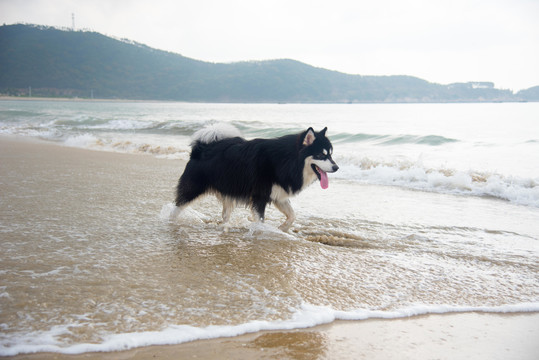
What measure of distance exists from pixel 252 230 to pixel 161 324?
2.29m

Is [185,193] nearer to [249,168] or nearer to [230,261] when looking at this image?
[249,168]

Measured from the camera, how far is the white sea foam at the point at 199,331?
2.04 meters

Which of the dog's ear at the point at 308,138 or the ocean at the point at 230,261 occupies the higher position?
the dog's ear at the point at 308,138

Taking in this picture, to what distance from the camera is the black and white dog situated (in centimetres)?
443

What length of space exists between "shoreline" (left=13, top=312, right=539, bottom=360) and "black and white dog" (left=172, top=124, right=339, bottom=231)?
2126 millimetres

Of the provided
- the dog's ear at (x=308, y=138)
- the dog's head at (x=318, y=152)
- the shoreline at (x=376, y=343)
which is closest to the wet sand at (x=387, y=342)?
the shoreline at (x=376, y=343)

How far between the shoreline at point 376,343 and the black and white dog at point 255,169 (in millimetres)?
2126

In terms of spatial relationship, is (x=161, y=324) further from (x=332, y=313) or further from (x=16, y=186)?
(x=16, y=186)

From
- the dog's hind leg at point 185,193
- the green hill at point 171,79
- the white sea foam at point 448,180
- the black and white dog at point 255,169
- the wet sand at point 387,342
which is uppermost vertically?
the green hill at point 171,79

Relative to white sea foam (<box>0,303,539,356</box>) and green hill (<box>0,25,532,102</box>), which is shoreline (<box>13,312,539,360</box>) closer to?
white sea foam (<box>0,303,539,356</box>)

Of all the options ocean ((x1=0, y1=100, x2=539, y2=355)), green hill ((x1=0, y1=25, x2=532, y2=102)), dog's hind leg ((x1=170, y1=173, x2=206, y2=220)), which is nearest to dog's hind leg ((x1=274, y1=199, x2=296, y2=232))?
ocean ((x1=0, y1=100, x2=539, y2=355))

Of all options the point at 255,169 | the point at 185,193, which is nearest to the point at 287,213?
the point at 255,169

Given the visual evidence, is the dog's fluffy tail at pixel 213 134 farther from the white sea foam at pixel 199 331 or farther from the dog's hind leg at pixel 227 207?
the white sea foam at pixel 199 331

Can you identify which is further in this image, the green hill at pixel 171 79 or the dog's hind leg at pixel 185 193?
the green hill at pixel 171 79
